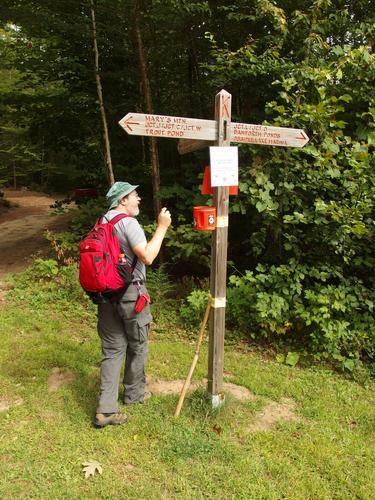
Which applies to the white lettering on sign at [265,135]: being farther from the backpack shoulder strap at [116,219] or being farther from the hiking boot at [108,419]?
the hiking boot at [108,419]

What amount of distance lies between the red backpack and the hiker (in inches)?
2.3

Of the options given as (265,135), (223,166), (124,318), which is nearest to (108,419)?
(124,318)

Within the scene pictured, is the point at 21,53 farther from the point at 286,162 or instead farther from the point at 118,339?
the point at 118,339

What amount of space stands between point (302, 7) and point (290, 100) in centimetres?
223

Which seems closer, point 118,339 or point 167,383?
point 118,339

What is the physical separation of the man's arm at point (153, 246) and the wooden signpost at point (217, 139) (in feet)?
1.48

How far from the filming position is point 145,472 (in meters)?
2.96

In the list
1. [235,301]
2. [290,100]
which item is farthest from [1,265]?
[290,100]

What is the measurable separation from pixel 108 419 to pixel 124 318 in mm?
842

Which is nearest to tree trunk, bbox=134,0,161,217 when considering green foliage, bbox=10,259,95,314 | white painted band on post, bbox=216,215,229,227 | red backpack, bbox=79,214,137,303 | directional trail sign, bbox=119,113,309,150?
green foliage, bbox=10,259,95,314

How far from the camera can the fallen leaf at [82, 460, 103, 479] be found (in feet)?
9.59

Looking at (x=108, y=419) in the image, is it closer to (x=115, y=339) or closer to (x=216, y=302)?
(x=115, y=339)

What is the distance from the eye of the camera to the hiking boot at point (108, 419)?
3402 millimetres

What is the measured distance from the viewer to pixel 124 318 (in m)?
3.38
